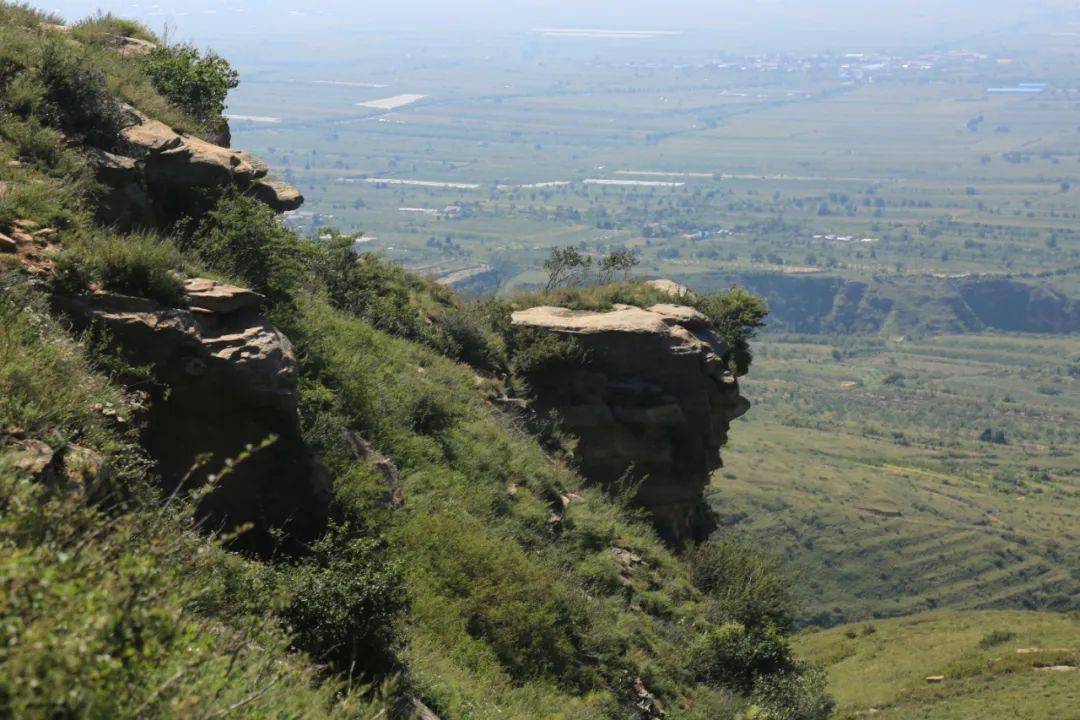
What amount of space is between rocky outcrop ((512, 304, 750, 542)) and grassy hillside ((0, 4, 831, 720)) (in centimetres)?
126

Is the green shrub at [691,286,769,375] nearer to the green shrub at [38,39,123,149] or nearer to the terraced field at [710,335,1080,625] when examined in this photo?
the terraced field at [710,335,1080,625]

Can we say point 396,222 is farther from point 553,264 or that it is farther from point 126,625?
point 126,625

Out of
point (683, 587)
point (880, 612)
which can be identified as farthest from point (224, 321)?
point (880, 612)

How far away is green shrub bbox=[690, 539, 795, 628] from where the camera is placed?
660 inches

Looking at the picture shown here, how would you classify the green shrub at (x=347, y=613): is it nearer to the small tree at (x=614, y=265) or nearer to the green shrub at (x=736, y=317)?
the green shrub at (x=736, y=317)

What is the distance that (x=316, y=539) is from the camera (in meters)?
9.61

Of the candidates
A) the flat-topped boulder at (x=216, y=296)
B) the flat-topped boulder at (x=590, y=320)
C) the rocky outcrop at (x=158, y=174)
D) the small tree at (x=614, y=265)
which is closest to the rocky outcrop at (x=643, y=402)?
the flat-topped boulder at (x=590, y=320)

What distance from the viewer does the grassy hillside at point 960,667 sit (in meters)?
23.7

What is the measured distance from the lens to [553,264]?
28.5 meters

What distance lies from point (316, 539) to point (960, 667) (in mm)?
22642

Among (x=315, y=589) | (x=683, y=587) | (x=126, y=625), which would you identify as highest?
(x=126, y=625)

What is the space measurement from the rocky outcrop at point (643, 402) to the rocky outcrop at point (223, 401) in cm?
987

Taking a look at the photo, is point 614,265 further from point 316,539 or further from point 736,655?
point 316,539

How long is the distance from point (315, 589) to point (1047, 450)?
4837 inches
